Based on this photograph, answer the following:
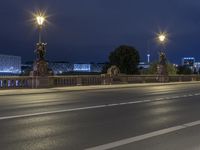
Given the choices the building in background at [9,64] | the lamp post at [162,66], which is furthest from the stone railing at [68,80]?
the building in background at [9,64]

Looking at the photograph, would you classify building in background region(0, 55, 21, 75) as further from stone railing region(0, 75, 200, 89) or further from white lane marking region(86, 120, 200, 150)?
white lane marking region(86, 120, 200, 150)

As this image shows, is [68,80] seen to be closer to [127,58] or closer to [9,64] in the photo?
[127,58]

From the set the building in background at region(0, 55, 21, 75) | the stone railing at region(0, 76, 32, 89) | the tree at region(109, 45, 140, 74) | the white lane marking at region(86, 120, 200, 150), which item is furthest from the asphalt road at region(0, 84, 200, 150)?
the building in background at region(0, 55, 21, 75)

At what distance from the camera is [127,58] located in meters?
79.0

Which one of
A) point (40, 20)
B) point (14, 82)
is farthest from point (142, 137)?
point (40, 20)

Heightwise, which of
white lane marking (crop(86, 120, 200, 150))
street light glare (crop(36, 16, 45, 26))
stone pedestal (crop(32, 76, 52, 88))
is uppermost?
street light glare (crop(36, 16, 45, 26))

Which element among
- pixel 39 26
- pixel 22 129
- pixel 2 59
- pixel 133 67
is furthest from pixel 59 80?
pixel 2 59

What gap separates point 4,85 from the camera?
110 ft

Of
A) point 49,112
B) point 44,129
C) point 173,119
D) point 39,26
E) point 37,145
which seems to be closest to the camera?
point 37,145

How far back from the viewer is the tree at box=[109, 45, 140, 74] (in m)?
79.1

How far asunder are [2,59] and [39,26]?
103925 millimetres

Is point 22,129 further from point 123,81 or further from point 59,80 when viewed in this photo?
point 123,81

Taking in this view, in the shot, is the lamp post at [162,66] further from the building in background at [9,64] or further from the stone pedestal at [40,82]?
the building in background at [9,64]

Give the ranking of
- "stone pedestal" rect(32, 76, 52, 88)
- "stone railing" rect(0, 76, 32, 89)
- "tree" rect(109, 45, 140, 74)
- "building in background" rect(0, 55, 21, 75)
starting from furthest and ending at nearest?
1. "building in background" rect(0, 55, 21, 75)
2. "tree" rect(109, 45, 140, 74)
3. "stone pedestal" rect(32, 76, 52, 88)
4. "stone railing" rect(0, 76, 32, 89)
